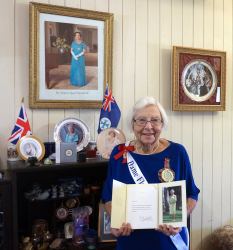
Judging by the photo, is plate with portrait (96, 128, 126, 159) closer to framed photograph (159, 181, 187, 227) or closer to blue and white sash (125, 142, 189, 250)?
blue and white sash (125, 142, 189, 250)

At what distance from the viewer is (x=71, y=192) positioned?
1.96 m

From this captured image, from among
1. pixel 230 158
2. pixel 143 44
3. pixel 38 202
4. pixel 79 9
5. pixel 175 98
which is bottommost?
pixel 38 202

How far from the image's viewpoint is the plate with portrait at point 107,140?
6.75 ft

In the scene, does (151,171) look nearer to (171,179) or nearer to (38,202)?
(171,179)

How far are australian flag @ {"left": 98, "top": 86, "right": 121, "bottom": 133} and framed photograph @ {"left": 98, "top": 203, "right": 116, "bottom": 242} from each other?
0.54 metres

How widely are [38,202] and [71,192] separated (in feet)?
0.74

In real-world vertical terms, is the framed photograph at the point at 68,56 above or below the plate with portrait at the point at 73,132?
above

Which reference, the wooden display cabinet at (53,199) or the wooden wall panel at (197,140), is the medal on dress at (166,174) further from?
the wooden wall panel at (197,140)

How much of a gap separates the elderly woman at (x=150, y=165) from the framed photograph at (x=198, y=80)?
935 millimetres

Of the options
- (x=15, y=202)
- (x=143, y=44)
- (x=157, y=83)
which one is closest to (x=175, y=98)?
(x=157, y=83)

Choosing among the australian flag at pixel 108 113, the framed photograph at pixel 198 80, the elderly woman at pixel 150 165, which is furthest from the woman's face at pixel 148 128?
the framed photograph at pixel 198 80

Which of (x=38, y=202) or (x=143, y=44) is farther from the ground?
(x=143, y=44)

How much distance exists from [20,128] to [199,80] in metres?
1.50

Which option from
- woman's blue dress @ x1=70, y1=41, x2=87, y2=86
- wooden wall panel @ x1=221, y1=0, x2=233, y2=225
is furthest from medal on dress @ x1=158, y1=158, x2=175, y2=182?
wooden wall panel @ x1=221, y1=0, x2=233, y2=225
